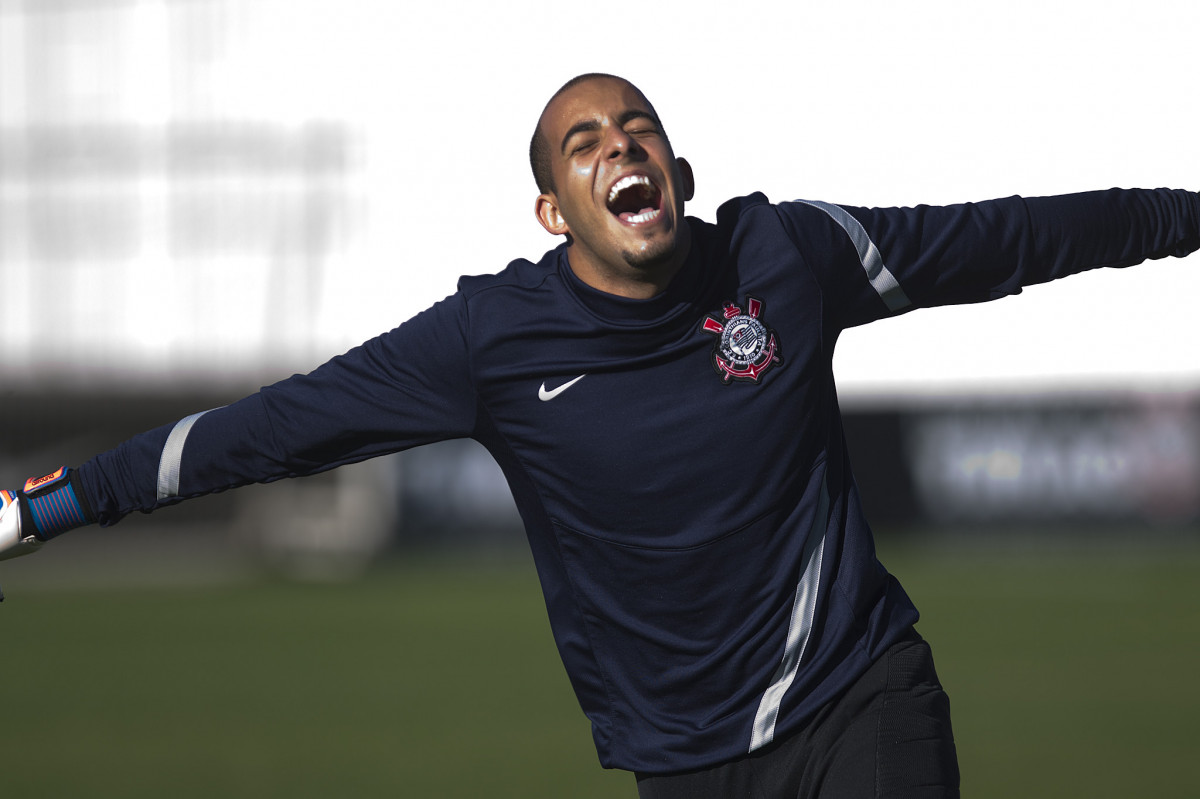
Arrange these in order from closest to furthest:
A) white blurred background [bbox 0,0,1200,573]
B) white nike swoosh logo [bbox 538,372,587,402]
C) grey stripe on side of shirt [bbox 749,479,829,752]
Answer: grey stripe on side of shirt [bbox 749,479,829,752] < white nike swoosh logo [bbox 538,372,587,402] < white blurred background [bbox 0,0,1200,573]

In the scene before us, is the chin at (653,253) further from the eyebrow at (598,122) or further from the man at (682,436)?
the eyebrow at (598,122)

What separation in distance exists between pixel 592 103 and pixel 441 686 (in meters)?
6.99

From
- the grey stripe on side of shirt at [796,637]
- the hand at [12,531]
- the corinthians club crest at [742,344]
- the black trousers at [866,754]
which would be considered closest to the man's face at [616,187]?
the corinthians club crest at [742,344]

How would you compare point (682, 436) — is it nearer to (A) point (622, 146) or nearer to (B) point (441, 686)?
(A) point (622, 146)

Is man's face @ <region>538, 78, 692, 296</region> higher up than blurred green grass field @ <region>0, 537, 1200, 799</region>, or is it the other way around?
man's face @ <region>538, 78, 692, 296</region>

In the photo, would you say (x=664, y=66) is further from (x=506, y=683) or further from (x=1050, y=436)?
(x=506, y=683)

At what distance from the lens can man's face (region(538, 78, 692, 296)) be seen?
317 cm

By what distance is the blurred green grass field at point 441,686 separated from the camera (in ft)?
23.7

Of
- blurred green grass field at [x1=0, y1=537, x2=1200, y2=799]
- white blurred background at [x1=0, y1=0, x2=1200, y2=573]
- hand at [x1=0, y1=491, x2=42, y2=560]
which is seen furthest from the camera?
white blurred background at [x1=0, y1=0, x2=1200, y2=573]

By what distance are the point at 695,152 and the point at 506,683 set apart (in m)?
11.6

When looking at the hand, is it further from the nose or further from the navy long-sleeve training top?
the nose

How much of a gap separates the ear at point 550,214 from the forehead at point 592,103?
16cm

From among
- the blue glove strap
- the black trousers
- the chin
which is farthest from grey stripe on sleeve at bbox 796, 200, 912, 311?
the blue glove strap

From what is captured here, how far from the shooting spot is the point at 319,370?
334 centimetres
